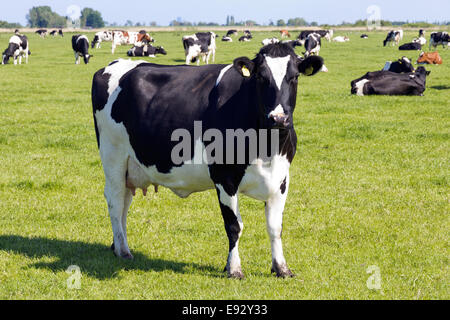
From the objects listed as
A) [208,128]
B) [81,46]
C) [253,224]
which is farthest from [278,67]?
[81,46]

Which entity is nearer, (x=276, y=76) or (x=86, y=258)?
(x=276, y=76)

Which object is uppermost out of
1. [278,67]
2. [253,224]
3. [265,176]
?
[278,67]

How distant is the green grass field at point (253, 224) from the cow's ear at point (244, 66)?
1967 millimetres

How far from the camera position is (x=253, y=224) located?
7.20 metres

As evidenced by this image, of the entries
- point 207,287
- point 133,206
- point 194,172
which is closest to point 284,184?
point 194,172

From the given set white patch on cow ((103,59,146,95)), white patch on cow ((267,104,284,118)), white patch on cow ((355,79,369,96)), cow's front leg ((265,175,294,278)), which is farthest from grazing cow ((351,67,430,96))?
white patch on cow ((267,104,284,118))

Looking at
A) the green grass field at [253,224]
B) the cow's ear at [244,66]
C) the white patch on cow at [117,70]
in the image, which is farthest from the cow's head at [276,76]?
the white patch on cow at [117,70]

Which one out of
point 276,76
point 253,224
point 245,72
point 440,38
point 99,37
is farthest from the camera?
point 99,37

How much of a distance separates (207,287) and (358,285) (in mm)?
1414

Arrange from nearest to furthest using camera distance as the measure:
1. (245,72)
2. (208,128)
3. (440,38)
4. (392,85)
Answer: (245,72) < (208,128) < (392,85) < (440,38)

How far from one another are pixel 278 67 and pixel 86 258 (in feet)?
9.88

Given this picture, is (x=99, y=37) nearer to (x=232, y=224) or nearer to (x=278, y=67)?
(x=232, y=224)

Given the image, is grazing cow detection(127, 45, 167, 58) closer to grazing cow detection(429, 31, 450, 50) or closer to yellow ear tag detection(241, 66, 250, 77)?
grazing cow detection(429, 31, 450, 50)
